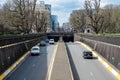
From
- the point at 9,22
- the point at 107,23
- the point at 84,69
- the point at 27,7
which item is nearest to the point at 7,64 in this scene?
the point at 84,69

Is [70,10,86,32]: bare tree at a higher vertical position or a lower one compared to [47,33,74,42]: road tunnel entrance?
higher

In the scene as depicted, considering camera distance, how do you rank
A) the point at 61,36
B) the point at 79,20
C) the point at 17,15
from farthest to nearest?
the point at 79,20 < the point at 61,36 < the point at 17,15

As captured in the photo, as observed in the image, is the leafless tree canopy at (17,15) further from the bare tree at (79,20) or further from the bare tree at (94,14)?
the bare tree at (79,20)

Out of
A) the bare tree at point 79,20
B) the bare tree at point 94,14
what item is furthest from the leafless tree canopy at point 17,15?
the bare tree at point 79,20

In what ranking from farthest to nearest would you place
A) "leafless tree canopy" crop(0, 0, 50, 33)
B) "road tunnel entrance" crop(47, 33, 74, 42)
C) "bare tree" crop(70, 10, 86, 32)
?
"bare tree" crop(70, 10, 86, 32)
"road tunnel entrance" crop(47, 33, 74, 42)
"leafless tree canopy" crop(0, 0, 50, 33)

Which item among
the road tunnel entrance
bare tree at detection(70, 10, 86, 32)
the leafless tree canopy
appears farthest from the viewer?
bare tree at detection(70, 10, 86, 32)

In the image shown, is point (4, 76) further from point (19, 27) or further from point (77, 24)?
point (77, 24)

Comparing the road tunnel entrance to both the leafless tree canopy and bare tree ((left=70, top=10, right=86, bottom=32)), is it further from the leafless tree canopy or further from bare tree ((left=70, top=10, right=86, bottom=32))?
the leafless tree canopy

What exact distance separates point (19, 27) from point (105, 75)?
253 ft

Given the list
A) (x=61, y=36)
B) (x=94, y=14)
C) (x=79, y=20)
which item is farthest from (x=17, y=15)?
(x=79, y=20)

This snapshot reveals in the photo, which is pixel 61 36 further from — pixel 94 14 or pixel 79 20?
pixel 94 14

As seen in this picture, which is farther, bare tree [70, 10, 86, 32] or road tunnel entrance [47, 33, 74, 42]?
bare tree [70, 10, 86, 32]

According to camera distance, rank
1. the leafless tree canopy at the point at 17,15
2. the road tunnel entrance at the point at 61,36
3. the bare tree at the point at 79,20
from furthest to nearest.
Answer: the bare tree at the point at 79,20, the road tunnel entrance at the point at 61,36, the leafless tree canopy at the point at 17,15

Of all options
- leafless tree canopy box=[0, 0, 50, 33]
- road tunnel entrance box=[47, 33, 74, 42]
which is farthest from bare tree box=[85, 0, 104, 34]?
road tunnel entrance box=[47, 33, 74, 42]
